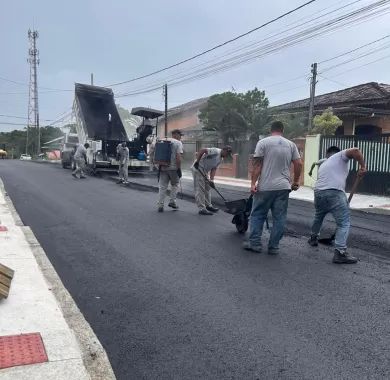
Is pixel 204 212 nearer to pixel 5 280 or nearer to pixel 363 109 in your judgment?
pixel 5 280

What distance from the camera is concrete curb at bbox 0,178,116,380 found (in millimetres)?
3166

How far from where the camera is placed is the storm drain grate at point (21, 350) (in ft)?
10.3

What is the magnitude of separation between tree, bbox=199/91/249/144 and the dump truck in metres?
6.17

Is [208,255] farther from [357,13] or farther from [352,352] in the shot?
[357,13]

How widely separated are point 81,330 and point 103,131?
1937cm

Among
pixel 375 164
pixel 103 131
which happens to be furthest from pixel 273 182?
pixel 103 131

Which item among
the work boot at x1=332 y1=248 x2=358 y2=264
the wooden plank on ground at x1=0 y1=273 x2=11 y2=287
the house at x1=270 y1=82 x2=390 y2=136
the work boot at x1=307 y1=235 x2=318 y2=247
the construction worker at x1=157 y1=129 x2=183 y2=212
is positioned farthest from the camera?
the house at x1=270 y1=82 x2=390 y2=136

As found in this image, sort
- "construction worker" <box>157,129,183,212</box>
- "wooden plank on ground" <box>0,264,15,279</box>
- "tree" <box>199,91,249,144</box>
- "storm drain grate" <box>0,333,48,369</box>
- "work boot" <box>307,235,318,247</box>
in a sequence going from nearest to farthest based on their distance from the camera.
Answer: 1. "storm drain grate" <box>0,333,48,369</box>
2. "wooden plank on ground" <box>0,264,15,279</box>
3. "work boot" <box>307,235,318,247</box>
4. "construction worker" <box>157,129,183,212</box>
5. "tree" <box>199,91,249,144</box>

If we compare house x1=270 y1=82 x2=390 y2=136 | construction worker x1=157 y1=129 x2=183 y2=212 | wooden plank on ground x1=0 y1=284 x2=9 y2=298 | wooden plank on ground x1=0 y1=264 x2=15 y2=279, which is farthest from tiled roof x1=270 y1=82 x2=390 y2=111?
wooden plank on ground x1=0 y1=284 x2=9 y2=298

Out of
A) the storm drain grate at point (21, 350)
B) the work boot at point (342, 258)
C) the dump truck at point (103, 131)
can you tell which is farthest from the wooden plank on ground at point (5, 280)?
the dump truck at point (103, 131)

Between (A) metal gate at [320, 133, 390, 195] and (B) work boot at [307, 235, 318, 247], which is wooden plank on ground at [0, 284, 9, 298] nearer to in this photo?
(B) work boot at [307, 235, 318, 247]

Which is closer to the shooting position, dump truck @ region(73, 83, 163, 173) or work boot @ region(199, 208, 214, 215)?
work boot @ region(199, 208, 214, 215)

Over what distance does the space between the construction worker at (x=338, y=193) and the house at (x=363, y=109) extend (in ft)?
51.3

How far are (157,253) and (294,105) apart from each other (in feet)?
81.6
